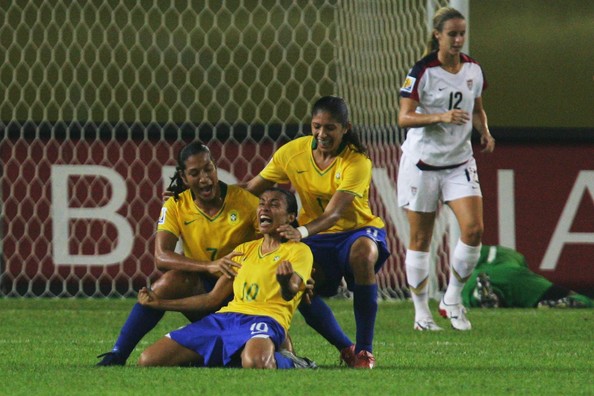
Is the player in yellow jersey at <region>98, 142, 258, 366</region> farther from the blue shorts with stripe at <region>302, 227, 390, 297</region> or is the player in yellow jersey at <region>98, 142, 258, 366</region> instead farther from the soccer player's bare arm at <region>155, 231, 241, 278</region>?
the blue shorts with stripe at <region>302, 227, 390, 297</region>

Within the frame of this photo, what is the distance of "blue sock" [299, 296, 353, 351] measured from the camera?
561 centimetres

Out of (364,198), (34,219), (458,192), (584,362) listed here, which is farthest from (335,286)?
(34,219)

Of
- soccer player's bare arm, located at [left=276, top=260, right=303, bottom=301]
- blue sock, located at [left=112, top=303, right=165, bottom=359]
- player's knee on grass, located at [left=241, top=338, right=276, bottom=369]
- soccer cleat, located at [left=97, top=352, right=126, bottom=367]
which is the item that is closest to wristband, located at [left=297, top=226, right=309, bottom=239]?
soccer player's bare arm, located at [left=276, top=260, right=303, bottom=301]

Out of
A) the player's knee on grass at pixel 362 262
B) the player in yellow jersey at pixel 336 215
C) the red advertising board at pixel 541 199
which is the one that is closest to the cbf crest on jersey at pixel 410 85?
the player in yellow jersey at pixel 336 215

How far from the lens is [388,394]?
4.45 meters

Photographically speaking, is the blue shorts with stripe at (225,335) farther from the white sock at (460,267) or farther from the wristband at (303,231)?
the white sock at (460,267)

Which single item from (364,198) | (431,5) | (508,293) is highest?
(431,5)

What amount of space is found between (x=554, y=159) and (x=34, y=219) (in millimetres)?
3525

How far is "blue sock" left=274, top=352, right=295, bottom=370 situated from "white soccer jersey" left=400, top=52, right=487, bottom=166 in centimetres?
242

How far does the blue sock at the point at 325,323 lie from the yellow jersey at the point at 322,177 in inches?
12.4

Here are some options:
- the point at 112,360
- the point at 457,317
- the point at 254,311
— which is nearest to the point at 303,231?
the point at 254,311

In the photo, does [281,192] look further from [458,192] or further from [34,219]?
[34,219]

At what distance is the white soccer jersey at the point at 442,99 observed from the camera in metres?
7.36

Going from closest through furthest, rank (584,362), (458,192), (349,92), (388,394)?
(388,394), (584,362), (458,192), (349,92)
